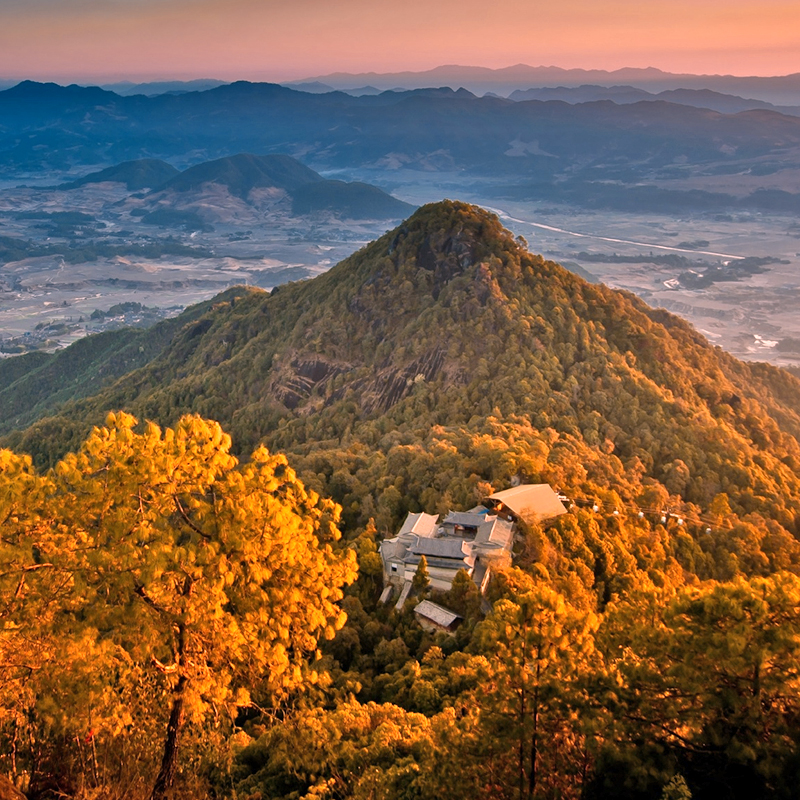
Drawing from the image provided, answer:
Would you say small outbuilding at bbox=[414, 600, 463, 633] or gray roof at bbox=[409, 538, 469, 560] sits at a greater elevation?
gray roof at bbox=[409, 538, 469, 560]

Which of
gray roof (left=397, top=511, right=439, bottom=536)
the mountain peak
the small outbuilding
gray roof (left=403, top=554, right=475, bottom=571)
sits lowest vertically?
the small outbuilding

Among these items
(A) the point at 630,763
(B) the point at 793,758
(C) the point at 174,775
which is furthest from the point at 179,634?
(B) the point at 793,758

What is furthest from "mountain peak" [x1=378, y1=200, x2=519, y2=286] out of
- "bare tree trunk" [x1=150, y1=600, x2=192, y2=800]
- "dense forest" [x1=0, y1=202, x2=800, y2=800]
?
"bare tree trunk" [x1=150, y1=600, x2=192, y2=800]

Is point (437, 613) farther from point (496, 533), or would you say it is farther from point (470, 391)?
point (470, 391)

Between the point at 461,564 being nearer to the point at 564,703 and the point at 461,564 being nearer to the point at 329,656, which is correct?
the point at 329,656

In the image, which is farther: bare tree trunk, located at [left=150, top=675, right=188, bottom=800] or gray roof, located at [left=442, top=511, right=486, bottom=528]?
gray roof, located at [left=442, top=511, right=486, bottom=528]

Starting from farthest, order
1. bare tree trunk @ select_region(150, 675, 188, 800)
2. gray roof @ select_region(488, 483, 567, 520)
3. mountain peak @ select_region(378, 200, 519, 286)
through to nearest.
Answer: mountain peak @ select_region(378, 200, 519, 286), gray roof @ select_region(488, 483, 567, 520), bare tree trunk @ select_region(150, 675, 188, 800)

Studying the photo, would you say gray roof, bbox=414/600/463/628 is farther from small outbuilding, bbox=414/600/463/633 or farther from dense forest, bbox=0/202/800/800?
dense forest, bbox=0/202/800/800
